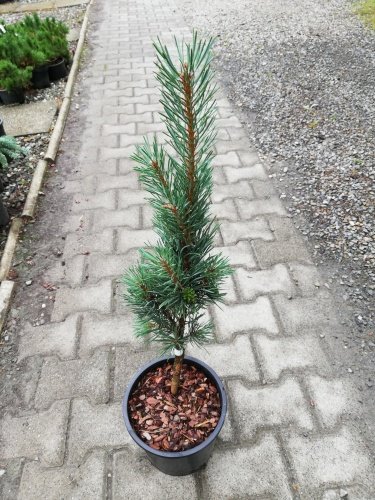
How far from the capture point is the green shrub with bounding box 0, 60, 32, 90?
5.02m

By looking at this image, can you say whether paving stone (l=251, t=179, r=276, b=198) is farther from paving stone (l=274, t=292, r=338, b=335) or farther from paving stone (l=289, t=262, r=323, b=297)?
paving stone (l=274, t=292, r=338, b=335)

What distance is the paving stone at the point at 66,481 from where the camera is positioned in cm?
195

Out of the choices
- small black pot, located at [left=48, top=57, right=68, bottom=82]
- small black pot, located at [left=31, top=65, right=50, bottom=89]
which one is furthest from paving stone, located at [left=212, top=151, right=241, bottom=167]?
small black pot, located at [left=48, top=57, right=68, bottom=82]

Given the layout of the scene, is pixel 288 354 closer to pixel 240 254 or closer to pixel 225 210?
pixel 240 254

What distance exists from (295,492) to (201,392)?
675 mm

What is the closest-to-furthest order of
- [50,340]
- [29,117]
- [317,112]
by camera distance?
[50,340] < [317,112] < [29,117]

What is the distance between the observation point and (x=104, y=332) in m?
2.64

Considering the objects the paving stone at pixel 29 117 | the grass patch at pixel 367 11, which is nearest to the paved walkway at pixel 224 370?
the paving stone at pixel 29 117

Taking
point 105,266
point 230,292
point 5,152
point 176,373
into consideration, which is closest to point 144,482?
point 176,373

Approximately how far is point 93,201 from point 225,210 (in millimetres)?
1249

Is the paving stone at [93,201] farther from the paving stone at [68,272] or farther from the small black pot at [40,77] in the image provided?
the small black pot at [40,77]

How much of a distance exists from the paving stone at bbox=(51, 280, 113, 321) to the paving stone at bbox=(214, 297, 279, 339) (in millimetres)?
803

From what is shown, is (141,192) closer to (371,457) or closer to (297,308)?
(297,308)

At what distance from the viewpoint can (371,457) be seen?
2.04 meters
